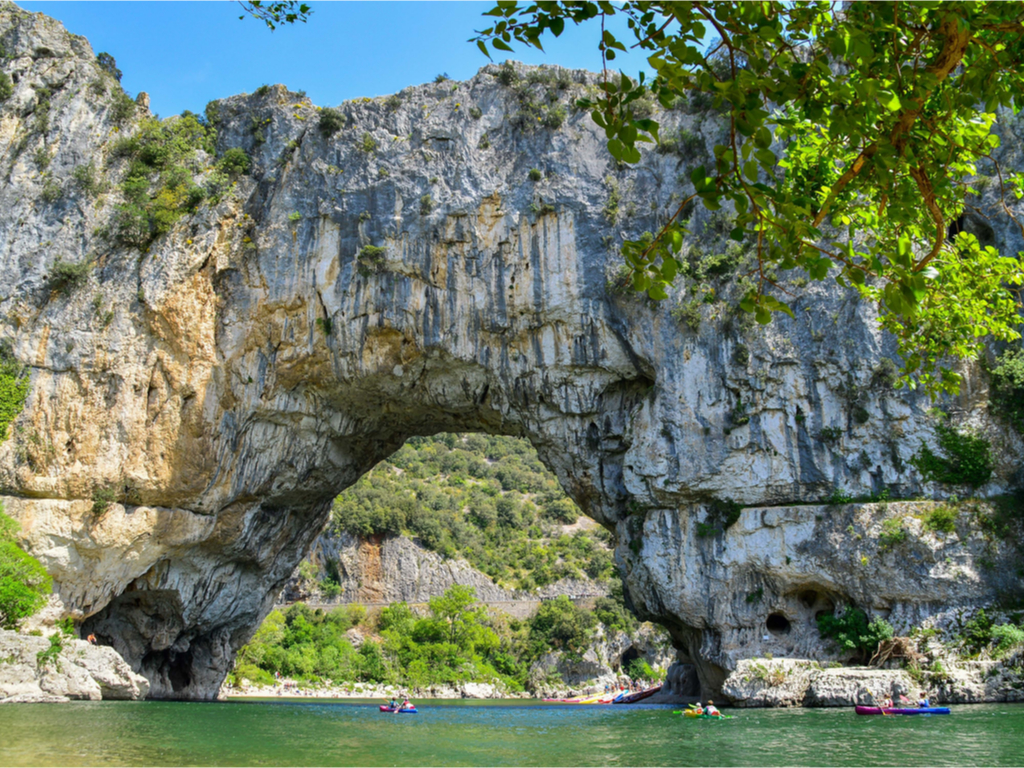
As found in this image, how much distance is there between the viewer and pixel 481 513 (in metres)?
64.1

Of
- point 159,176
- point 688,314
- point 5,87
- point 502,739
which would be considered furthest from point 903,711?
point 5,87

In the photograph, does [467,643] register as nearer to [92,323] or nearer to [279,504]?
[279,504]

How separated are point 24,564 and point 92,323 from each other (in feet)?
23.9

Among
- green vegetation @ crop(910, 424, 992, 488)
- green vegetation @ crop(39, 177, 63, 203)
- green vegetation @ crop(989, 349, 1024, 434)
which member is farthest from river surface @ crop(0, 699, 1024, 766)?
green vegetation @ crop(39, 177, 63, 203)

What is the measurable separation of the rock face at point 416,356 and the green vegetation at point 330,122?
0.75 ft

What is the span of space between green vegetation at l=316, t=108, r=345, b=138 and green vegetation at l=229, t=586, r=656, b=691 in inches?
1210

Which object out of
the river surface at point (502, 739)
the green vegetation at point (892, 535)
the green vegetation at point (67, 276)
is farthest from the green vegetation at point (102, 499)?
the green vegetation at point (892, 535)

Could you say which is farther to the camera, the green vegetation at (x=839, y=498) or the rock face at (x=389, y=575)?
the rock face at (x=389, y=575)

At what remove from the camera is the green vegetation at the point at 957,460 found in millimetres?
21750

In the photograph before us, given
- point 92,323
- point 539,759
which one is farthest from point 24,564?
point 539,759

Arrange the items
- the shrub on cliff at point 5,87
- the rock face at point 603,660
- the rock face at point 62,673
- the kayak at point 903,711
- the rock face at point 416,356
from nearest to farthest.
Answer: the kayak at point 903,711 < the rock face at point 62,673 < the rock face at point 416,356 < the shrub on cliff at point 5,87 < the rock face at point 603,660

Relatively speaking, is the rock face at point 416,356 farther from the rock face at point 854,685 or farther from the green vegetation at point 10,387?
the rock face at point 854,685

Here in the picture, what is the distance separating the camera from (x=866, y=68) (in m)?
4.22

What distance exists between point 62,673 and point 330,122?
17.6m
